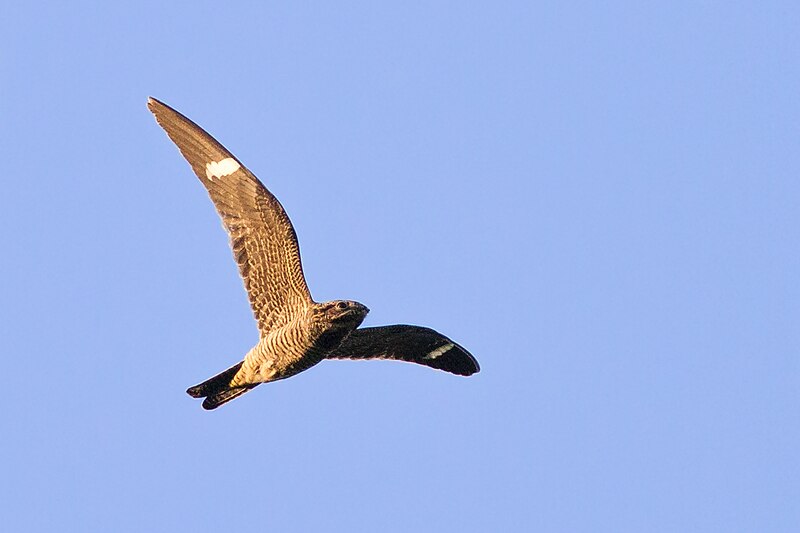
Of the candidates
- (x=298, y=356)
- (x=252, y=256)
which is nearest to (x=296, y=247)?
(x=252, y=256)

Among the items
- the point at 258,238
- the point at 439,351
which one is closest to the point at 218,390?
the point at 258,238

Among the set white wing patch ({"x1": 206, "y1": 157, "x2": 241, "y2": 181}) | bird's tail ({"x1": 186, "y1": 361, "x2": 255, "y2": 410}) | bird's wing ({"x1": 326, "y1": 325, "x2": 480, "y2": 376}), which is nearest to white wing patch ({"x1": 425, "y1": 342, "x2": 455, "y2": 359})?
bird's wing ({"x1": 326, "y1": 325, "x2": 480, "y2": 376})

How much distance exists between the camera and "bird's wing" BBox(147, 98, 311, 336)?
10.3 m

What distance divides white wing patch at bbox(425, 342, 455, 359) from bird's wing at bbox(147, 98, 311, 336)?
1773 millimetres

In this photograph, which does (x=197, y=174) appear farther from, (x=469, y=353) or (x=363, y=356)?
(x=469, y=353)

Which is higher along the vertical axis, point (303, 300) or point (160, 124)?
point (160, 124)

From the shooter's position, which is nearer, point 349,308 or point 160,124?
point 349,308

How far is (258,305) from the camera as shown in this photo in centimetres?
1048

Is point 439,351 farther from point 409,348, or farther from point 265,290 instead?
point 265,290

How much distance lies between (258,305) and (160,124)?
2.25 m

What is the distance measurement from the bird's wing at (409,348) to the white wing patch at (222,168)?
212 centimetres

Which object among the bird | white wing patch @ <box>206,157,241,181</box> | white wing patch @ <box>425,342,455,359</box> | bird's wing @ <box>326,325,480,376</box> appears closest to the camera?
the bird

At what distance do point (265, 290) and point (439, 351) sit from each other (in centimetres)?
209

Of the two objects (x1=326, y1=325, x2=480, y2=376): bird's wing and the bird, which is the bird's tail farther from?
(x1=326, y1=325, x2=480, y2=376): bird's wing
